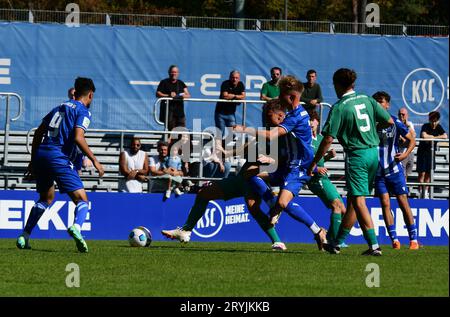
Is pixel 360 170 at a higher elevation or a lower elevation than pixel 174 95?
lower

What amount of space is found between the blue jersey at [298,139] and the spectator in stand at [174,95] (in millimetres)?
7443

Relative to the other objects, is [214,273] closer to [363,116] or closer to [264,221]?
[363,116]

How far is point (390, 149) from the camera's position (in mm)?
16766

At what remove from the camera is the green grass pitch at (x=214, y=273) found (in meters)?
A: 9.55

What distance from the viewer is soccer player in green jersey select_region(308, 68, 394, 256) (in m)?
13.4

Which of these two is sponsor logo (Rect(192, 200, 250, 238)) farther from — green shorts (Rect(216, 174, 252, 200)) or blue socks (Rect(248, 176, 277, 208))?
green shorts (Rect(216, 174, 252, 200))

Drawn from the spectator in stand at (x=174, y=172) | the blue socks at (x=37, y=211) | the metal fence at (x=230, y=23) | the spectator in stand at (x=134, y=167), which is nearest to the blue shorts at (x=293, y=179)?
the blue socks at (x=37, y=211)

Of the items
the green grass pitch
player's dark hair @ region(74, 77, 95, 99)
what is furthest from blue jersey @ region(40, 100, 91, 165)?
the green grass pitch

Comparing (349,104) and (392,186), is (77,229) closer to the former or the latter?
(349,104)

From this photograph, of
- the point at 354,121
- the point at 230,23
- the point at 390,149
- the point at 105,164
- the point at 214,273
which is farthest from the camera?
the point at 230,23

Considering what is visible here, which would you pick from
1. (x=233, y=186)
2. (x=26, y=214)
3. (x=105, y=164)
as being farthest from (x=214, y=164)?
(x=233, y=186)

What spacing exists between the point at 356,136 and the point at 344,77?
0.75 meters

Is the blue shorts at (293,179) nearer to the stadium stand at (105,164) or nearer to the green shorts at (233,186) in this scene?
the green shorts at (233,186)
